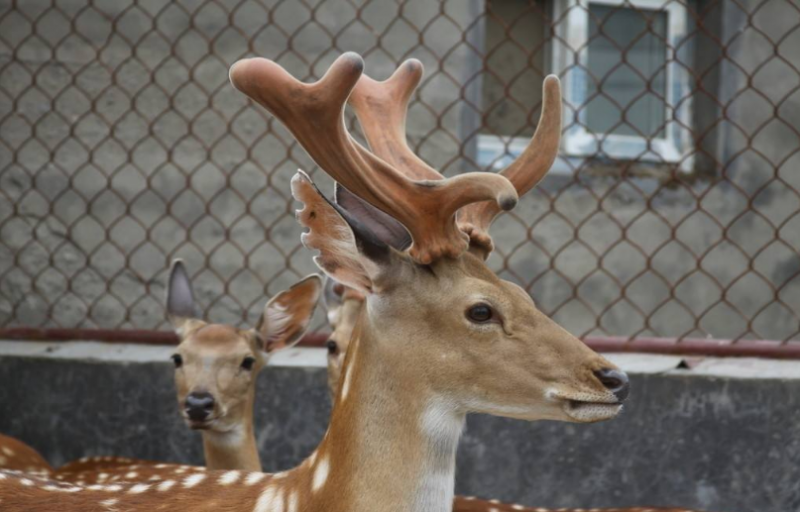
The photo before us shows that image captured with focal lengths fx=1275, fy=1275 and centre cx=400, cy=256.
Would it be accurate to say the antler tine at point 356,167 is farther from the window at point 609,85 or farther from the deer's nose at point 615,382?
the window at point 609,85

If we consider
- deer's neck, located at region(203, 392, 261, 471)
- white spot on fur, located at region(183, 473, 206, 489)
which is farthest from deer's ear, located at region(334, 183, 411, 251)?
deer's neck, located at region(203, 392, 261, 471)

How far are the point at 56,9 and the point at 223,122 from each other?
2.79 ft

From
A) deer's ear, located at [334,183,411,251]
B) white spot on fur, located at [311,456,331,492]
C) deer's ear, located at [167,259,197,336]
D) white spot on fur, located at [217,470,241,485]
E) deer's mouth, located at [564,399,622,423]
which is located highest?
deer's ear, located at [334,183,411,251]

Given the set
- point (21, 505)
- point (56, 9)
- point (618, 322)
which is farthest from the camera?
point (618, 322)

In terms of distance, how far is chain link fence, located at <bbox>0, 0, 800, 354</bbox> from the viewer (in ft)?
17.8

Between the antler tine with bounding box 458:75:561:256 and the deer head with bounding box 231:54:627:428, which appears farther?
the antler tine with bounding box 458:75:561:256

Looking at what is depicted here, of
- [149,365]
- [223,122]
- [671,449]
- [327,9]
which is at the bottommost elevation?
[671,449]

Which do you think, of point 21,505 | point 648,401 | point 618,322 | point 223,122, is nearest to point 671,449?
point 648,401

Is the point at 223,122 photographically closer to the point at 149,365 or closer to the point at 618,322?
the point at 149,365

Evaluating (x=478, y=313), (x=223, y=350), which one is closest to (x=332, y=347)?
(x=223, y=350)

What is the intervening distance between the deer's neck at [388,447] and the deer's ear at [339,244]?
0.15 meters

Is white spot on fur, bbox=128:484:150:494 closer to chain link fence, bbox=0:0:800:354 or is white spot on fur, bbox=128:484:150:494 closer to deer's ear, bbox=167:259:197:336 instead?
deer's ear, bbox=167:259:197:336

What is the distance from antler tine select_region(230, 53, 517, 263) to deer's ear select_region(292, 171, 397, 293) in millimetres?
62

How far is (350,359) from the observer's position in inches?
107
